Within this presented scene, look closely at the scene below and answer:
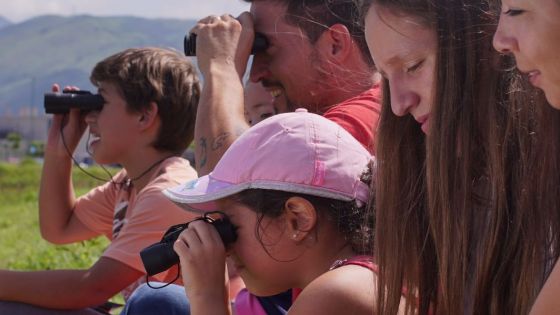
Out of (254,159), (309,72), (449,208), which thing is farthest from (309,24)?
(449,208)

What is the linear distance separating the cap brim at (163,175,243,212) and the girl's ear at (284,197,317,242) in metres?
0.14

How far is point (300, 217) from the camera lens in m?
2.57

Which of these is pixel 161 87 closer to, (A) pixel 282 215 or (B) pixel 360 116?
(B) pixel 360 116

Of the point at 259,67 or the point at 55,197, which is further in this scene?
the point at 55,197

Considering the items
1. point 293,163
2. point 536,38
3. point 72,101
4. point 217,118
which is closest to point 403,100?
point 293,163

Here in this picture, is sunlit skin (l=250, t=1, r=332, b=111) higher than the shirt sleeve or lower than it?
higher

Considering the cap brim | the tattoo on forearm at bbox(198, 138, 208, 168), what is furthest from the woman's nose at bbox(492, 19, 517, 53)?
the tattoo on forearm at bbox(198, 138, 208, 168)

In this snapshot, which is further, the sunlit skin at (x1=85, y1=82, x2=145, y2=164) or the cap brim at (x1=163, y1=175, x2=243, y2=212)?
the sunlit skin at (x1=85, y1=82, x2=145, y2=164)

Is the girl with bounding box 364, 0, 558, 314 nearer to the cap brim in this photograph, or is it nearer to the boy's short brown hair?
the cap brim

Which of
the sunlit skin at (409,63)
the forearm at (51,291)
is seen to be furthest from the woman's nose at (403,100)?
the forearm at (51,291)

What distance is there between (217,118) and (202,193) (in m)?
0.83

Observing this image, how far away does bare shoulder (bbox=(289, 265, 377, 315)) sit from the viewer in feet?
7.56

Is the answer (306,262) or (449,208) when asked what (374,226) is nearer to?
(306,262)

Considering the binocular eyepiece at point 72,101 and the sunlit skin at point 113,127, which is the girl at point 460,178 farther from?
the binocular eyepiece at point 72,101
